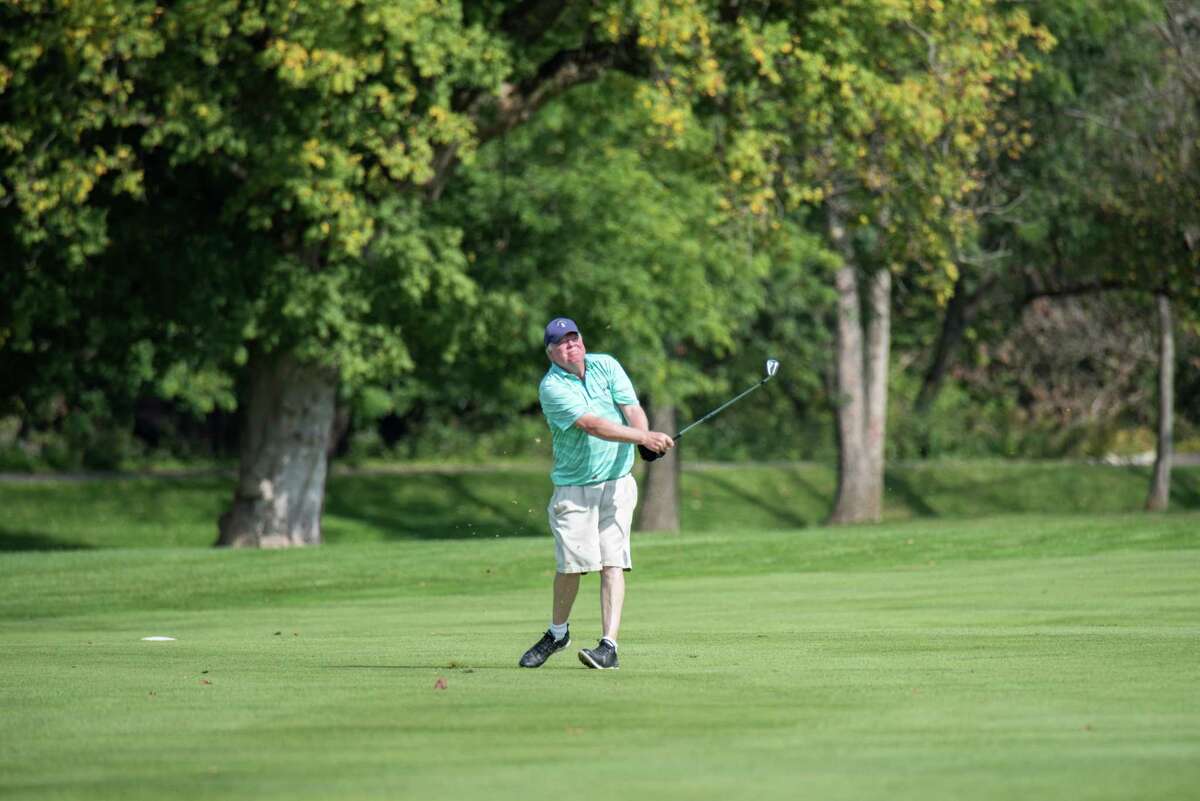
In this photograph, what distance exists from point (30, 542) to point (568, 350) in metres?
28.7

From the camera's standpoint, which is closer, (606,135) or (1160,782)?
(1160,782)

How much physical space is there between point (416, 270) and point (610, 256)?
17.5 ft

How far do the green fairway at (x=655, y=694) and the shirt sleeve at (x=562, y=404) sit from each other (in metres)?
1.31

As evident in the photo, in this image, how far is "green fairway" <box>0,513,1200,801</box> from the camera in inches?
277

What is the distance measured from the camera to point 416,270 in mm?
25594

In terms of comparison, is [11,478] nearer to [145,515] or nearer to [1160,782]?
[145,515]

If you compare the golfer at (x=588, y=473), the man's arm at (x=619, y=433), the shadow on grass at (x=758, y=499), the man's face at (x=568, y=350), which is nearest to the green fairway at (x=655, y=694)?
the golfer at (x=588, y=473)

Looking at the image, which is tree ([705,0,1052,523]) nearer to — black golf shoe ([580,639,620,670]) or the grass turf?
the grass turf

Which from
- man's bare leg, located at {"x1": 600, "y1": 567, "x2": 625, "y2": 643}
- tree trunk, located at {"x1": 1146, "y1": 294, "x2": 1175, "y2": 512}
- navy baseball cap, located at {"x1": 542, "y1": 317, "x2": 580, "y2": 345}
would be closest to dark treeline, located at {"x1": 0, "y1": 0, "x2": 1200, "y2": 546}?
tree trunk, located at {"x1": 1146, "y1": 294, "x2": 1175, "y2": 512}

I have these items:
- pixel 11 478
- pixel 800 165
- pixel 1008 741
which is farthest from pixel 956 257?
pixel 1008 741

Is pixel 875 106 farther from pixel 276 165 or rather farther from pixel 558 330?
pixel 558 330

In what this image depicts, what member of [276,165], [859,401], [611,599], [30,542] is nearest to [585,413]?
[611,599]

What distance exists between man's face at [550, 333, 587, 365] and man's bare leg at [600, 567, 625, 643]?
1139mm

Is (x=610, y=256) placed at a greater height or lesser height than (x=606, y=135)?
lesser
